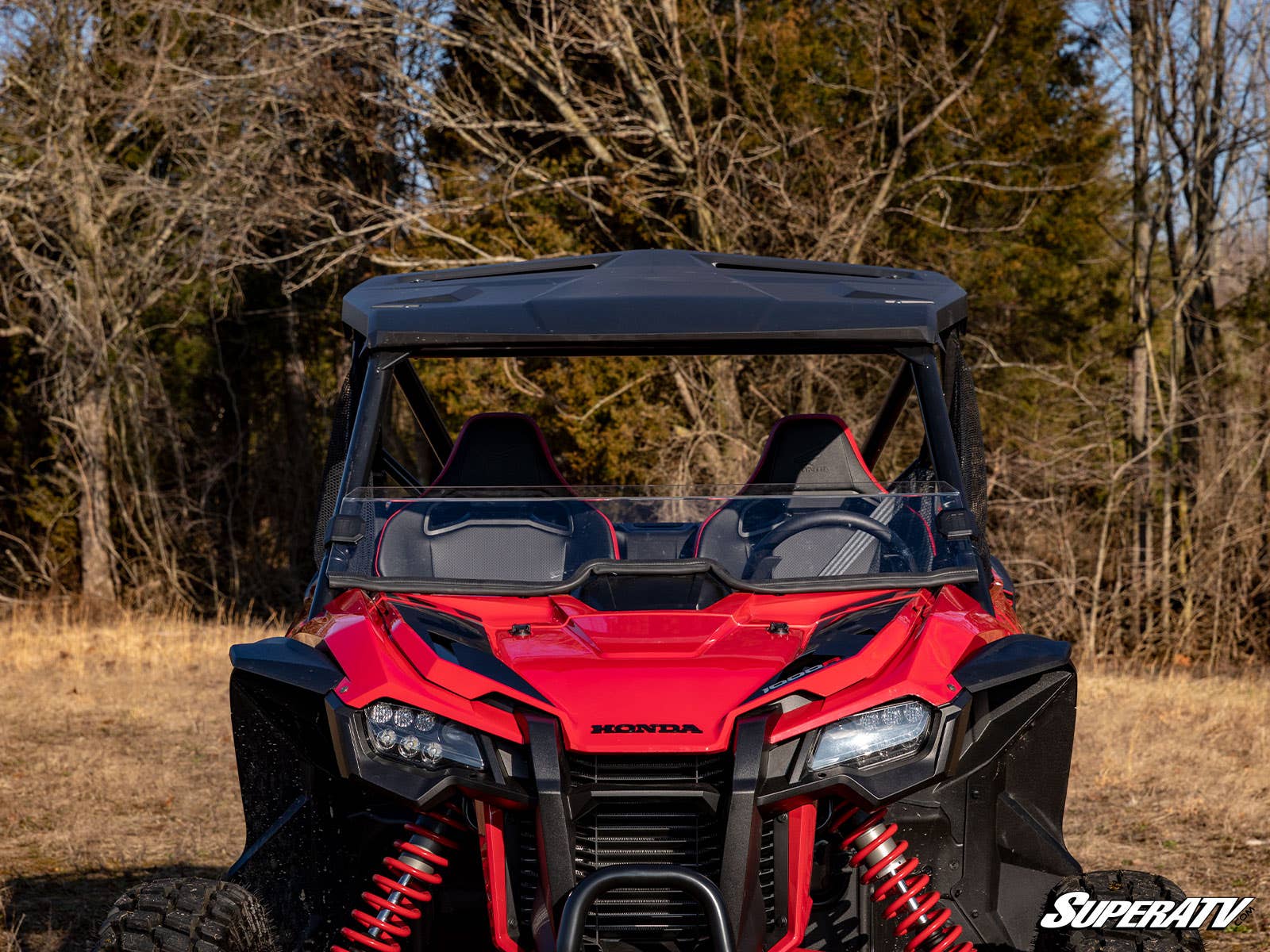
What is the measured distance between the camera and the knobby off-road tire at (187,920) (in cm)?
271

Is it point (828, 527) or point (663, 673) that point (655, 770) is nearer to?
point (663, 673)

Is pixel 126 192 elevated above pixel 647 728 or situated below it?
above

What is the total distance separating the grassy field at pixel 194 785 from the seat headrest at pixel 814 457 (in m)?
1.95

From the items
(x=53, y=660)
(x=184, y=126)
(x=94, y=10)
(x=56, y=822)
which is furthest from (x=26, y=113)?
(x=56, y=822)

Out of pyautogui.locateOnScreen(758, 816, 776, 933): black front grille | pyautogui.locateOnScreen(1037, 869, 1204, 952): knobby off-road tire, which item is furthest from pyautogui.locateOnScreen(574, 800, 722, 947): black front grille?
pyautogui.locateOnScreen(1037, 869, 1204, 952): knobby off-road tire

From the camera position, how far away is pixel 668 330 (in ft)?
11.4

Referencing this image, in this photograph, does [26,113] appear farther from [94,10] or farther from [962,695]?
[962,695]

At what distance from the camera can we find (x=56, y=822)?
601 centimetres

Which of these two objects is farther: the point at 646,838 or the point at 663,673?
the point at 663,673

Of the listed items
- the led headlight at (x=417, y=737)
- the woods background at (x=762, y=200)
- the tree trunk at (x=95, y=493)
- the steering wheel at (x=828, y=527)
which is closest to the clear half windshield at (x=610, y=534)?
the steering wheel at (x=828, y=527)

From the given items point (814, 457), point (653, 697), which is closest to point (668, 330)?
point (814, 457)

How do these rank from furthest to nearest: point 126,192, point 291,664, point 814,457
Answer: point 126,192, point 814,457, point 291,664

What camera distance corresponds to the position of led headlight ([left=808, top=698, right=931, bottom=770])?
257 cm

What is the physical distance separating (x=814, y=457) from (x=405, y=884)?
1.87m
